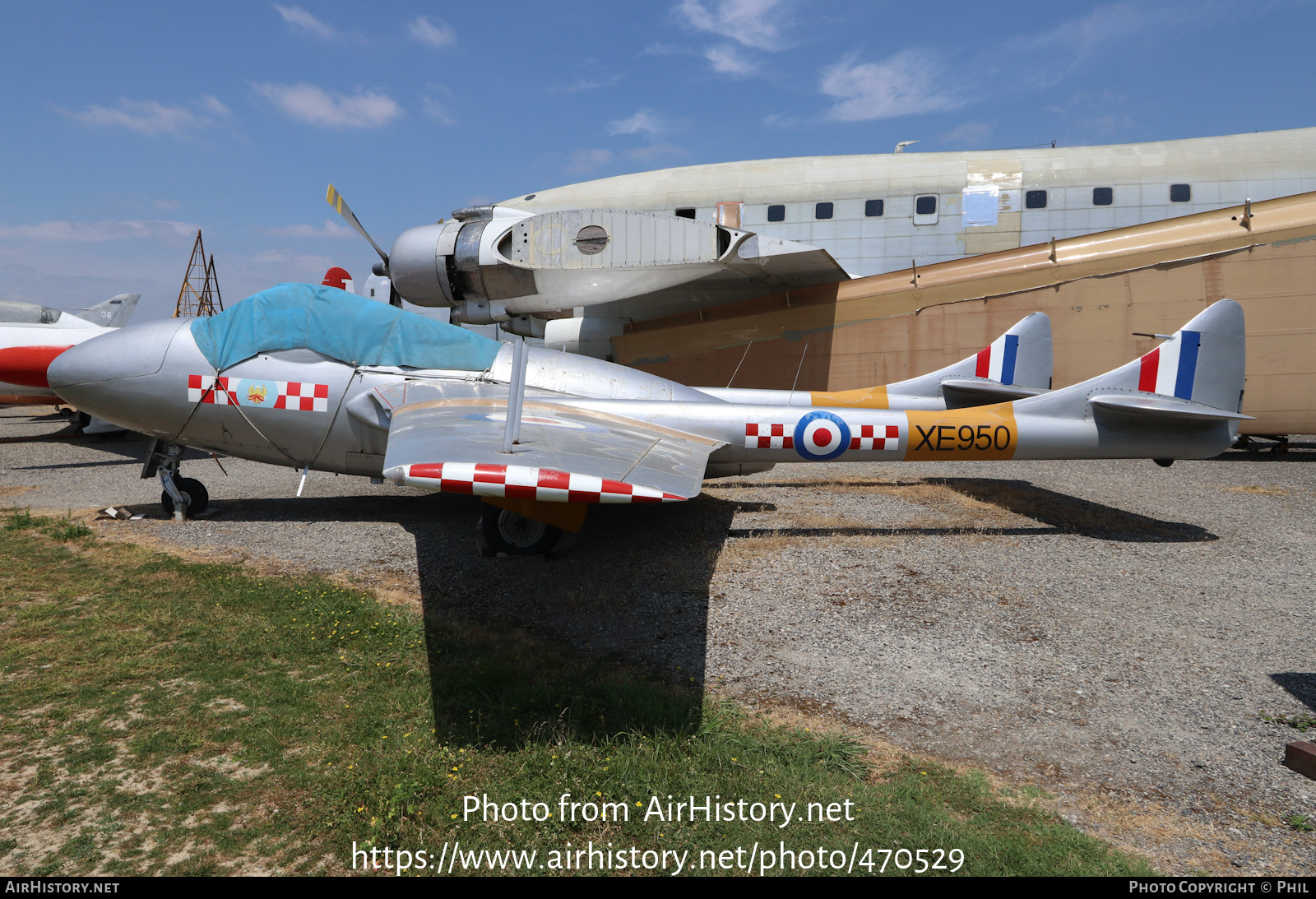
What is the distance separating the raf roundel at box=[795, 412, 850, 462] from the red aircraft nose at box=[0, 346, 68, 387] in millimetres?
17437

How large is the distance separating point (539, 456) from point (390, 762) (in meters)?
2.00

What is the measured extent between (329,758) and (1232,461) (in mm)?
16864

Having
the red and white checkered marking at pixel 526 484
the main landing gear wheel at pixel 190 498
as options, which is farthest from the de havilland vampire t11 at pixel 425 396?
the red and white checkered marking at pixel 526 484

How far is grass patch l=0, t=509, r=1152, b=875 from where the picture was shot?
3.14 m

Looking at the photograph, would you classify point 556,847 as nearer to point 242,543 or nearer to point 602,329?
point 242,543

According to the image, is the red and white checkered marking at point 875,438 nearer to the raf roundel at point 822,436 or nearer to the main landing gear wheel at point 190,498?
the raf roundel at point 822,436

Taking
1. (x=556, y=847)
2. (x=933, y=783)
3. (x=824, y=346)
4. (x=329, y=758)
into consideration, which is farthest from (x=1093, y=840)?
(x=824, y=346)

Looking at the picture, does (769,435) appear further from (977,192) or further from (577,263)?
(977,192)

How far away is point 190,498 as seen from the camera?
354 inches

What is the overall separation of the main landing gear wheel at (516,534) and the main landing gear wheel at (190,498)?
453 cm

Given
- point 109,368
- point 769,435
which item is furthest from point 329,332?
point 769,435

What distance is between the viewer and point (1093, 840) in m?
3.20

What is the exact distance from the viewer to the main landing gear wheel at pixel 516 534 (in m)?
7.41

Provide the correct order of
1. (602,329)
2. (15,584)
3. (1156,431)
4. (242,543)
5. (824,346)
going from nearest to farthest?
(15,584)
(242,543)
(1156,431)
(824,346)
(602,329)
